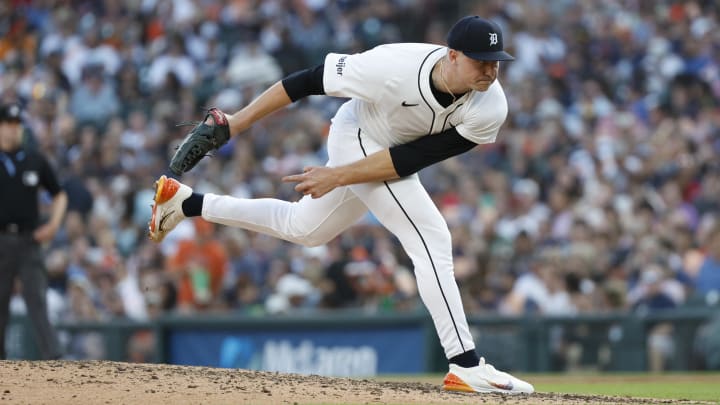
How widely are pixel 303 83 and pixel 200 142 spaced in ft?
2.00

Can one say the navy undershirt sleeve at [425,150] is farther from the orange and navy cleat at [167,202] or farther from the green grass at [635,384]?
the green grass at [635,384]

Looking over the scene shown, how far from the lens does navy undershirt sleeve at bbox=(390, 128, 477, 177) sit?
6238mm

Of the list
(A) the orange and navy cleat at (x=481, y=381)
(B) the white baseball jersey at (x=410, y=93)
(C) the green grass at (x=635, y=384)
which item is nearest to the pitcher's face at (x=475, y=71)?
(B) the white baseball jersey at (x=410, y=93)

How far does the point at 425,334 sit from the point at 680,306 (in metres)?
2.34

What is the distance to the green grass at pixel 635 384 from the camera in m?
7.39

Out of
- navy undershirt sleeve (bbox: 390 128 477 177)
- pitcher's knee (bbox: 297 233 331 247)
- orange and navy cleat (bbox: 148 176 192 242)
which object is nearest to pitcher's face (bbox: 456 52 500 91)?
navy undershirt sleeve (bbox: 390 128 477 177)

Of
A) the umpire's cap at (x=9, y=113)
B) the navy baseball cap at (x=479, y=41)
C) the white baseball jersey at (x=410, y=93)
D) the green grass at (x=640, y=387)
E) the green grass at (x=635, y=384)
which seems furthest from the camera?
the umpire's cap at (x=9, y=113)

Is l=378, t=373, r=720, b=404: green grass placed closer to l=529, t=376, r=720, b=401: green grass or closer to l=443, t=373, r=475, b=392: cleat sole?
l=529, t=376, r=720, b=401: green grass

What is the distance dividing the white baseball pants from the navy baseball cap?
0.75 metres

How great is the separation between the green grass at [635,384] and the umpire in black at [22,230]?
9.13 feet

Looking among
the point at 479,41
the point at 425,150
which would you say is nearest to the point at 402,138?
the point at 425,150

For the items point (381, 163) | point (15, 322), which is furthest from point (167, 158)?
point (381, 163)

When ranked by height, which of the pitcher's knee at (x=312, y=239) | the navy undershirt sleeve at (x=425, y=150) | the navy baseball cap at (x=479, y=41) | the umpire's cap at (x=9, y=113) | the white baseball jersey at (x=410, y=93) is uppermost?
the umpire's cap at (x=9, y=113)

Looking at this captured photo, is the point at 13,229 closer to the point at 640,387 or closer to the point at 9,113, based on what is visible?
the point at 9,113
